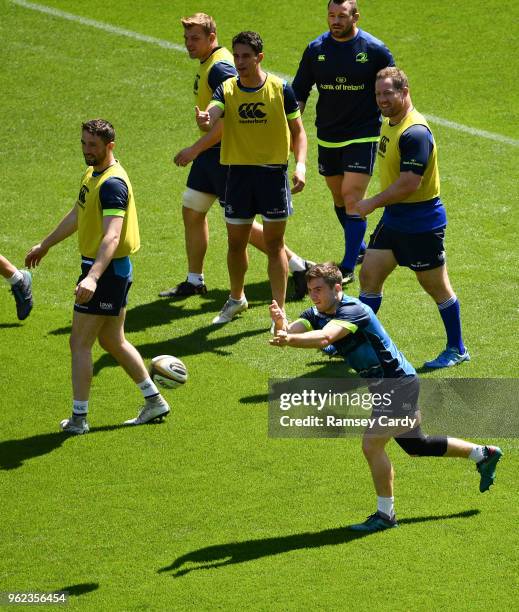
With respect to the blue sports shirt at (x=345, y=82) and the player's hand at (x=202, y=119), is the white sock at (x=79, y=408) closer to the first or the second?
the player's hand at (x=202, y=119)

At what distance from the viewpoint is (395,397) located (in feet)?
27.4

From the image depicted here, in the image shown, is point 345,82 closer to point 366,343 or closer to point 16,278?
point 16,278

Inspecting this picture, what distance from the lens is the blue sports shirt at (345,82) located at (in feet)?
39.7

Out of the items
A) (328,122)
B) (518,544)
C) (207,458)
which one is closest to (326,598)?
(518,544)

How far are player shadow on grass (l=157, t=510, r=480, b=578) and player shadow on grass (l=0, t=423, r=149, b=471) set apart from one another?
74.5 inches

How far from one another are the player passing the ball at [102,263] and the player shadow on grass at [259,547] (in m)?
1.95

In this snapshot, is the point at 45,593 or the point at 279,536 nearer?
the point at 45,593

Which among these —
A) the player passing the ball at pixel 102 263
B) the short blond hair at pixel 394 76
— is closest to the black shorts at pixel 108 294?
the player passing the ball at pixel 102 263

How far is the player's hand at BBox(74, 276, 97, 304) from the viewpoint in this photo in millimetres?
9023

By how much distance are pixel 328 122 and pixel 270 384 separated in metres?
3.03

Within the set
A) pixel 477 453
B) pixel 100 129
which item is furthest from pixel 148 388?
pixel 477 453

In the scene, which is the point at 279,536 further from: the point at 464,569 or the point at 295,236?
the point at 295,236

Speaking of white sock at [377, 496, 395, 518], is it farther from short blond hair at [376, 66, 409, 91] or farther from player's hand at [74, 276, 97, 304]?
short blond hair at [376, 66, 409, 91]

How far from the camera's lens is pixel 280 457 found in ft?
30.8
